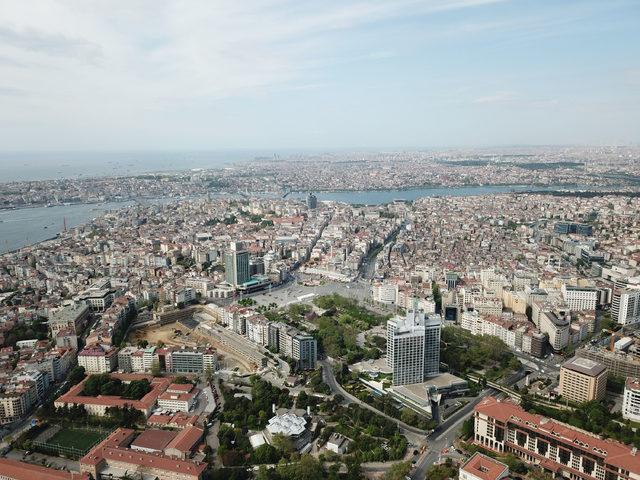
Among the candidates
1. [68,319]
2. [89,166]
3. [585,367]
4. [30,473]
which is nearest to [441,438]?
[585,367]

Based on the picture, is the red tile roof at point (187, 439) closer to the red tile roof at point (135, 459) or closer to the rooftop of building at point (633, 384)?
the red tile roof at point (135, 459)

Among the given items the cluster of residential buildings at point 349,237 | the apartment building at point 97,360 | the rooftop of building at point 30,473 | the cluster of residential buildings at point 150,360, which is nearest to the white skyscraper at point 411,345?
the cluster of residential buildings at point 150,360

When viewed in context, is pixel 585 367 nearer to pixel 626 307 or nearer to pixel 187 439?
pixel 626 307

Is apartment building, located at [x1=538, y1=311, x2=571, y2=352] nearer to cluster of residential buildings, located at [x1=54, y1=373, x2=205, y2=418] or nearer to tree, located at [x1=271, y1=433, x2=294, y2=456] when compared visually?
tree, located at [x1=271, y1=433, x2=294, y2=456]

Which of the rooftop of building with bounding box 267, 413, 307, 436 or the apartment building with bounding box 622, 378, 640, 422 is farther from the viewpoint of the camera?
the apartment building with bounding box 622, 378, 640, 422

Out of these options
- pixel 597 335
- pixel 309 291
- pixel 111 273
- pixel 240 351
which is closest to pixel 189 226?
pixel 111 273

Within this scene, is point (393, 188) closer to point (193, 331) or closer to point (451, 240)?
point (451, 240)

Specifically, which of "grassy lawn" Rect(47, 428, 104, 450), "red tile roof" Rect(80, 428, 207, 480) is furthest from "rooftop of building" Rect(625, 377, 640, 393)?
"grassy lawn" Rect(47, 428, 104, 450)

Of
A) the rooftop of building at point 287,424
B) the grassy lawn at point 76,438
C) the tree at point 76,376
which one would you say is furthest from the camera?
the tree at point 76,376
